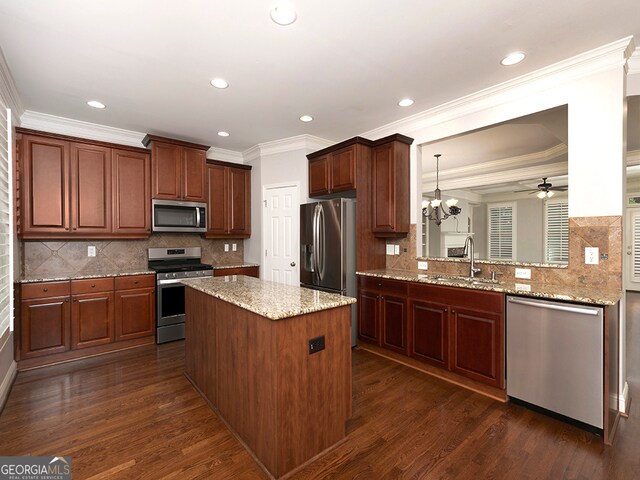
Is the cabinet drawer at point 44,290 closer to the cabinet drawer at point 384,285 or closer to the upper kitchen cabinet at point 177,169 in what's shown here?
the upper kitchen cabinet at point 177,169

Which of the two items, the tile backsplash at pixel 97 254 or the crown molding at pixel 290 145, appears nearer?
the tile backsplash at pixel 97 254

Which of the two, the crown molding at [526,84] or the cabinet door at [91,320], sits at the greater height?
the crown molding at [526,84]

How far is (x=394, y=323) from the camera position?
3256 mm

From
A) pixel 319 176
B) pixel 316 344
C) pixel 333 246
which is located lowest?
pixel 316 344

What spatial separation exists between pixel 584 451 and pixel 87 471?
2.93m

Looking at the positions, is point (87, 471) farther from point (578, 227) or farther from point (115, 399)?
point (578, 227)

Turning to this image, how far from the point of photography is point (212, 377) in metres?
2.35

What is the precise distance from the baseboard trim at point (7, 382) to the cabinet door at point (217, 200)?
8.20 feet

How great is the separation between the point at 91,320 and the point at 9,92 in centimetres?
237

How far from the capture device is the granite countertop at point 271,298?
1.67m

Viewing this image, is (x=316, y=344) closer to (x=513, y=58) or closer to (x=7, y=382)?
(x=513, y=58)

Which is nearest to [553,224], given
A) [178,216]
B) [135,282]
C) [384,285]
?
[384,285]

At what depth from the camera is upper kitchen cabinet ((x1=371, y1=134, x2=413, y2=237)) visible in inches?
141

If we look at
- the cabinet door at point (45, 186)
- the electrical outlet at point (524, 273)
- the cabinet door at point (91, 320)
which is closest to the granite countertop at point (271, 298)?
the cabinet door at point (91, 320)
